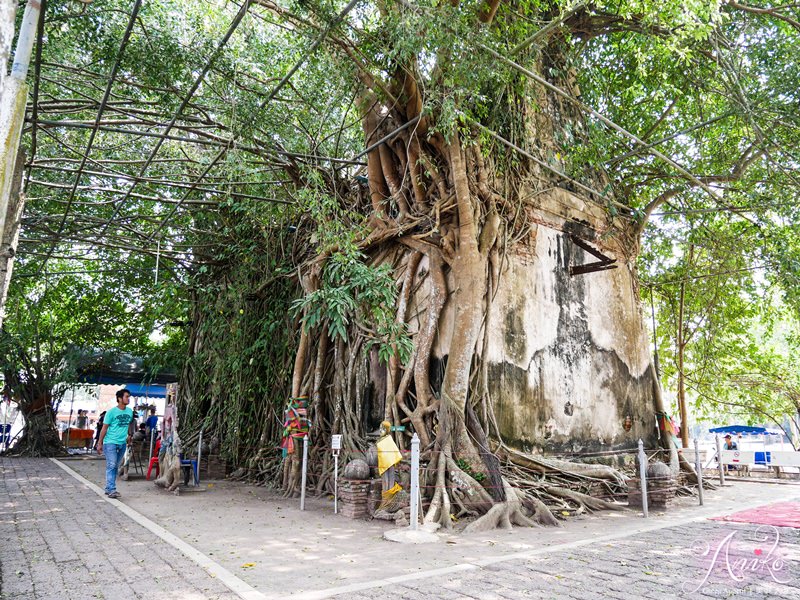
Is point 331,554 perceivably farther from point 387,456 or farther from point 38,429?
point 38,429

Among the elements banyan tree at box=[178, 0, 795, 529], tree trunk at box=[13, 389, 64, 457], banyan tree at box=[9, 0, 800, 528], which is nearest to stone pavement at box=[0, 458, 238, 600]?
banyan tree at box=[9, 0, 800, 528]

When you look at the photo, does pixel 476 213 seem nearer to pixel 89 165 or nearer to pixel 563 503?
pixel 563 503

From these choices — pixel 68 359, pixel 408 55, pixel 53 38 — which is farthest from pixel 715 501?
pixel 68 359

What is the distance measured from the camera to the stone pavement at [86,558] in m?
3.52

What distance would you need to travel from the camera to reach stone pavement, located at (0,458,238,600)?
3521mm

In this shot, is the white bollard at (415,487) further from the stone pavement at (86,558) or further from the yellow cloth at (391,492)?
the stone pavement at (86,558)

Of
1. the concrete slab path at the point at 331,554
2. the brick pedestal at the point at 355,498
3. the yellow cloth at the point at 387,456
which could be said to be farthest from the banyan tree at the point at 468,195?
the concrete slab path at the point at 331,554

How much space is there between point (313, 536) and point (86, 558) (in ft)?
6.55

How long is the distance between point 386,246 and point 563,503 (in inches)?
172

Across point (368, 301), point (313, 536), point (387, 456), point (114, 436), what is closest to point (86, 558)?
point (313, 536)

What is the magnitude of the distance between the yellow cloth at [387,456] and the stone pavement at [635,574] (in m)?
2.19

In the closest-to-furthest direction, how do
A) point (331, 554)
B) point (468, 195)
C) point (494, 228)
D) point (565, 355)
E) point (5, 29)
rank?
point (5, 29), point (331, 554), point (468, 195), point (494, 228), point (565, 355)

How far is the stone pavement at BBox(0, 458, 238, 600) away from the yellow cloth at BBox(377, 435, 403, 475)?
246 cm

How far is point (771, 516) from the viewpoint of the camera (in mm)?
6969
